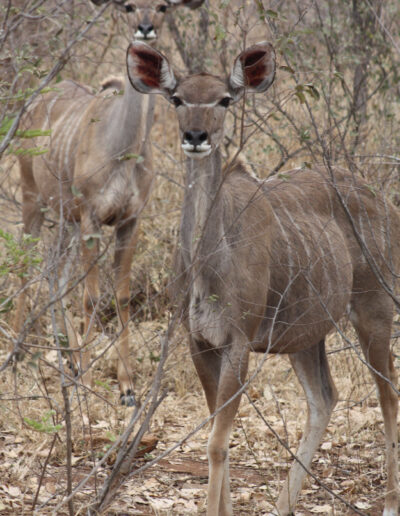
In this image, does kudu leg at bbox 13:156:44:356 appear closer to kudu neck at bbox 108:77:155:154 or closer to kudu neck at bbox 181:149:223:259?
kudu neck at bbox 108:77:155:154

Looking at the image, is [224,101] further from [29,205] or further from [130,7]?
[29,205]

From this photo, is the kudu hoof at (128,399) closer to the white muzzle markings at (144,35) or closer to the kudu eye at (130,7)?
the white muzzle markings at (144,35)

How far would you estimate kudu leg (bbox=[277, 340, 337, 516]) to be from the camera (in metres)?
4.02

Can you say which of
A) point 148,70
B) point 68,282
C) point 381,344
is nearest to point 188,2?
point 148,70

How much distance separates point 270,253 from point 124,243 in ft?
6.77

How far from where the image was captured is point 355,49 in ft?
23.0

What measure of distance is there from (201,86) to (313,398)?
1.59m

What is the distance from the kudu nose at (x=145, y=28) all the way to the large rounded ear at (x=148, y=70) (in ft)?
5.33

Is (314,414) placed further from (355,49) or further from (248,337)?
(355,49)

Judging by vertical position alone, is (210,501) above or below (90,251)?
below

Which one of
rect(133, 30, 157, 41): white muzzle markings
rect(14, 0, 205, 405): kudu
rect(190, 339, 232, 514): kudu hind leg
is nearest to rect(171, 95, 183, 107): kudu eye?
rect(190, 339, 232, 514): kudu hind leg

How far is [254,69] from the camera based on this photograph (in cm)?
364

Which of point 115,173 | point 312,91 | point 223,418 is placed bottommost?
point 223,418

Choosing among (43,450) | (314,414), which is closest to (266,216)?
(314,414)
